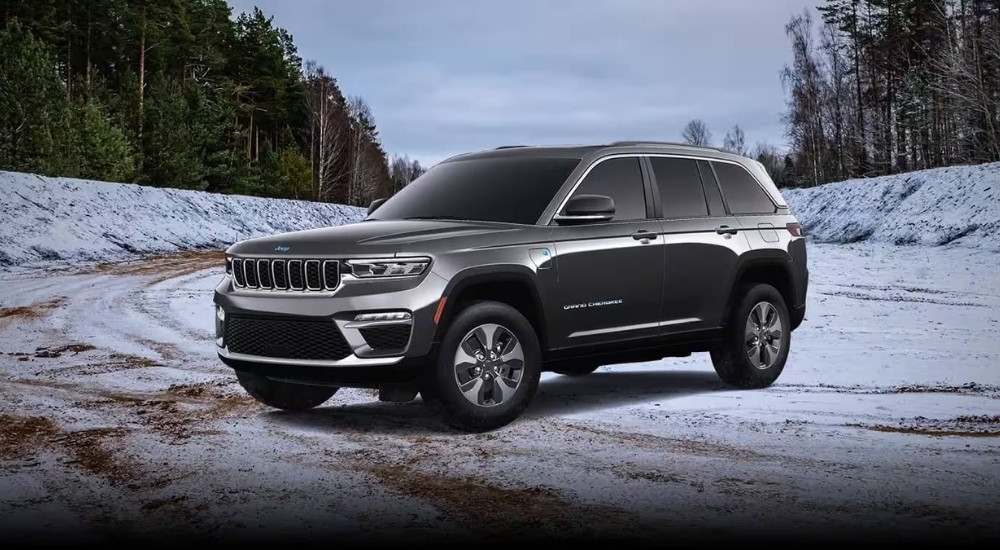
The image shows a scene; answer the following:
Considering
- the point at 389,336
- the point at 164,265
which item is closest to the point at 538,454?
the point at 389,336

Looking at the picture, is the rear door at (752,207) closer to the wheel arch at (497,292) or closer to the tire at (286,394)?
the wheel arch at (497,292)

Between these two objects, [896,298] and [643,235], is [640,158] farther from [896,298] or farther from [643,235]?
[896,298]

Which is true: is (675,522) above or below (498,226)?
below

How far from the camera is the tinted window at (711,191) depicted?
853 centimetres

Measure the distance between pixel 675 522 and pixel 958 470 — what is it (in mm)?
2012

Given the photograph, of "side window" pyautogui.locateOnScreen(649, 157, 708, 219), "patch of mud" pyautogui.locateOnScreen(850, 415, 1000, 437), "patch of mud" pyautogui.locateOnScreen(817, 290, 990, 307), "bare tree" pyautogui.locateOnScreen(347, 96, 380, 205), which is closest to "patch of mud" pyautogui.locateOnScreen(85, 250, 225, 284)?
"patch of mud" pyautogui.locateOnScreen(817, 290, 990, 307)

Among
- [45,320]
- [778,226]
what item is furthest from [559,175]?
[45,320]

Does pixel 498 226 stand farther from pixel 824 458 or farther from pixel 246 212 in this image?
pixel 246 212

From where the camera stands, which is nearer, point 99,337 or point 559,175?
point 559,175

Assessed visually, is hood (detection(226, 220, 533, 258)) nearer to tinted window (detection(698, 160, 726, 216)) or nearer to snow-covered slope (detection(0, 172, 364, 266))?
tinted window (detection(698, 160, 726, 216))

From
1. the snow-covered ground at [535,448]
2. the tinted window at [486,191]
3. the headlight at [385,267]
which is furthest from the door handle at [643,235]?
the headlight at [385,267]

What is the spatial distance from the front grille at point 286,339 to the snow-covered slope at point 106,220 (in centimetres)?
1857

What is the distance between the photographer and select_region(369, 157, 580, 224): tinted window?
7344mm

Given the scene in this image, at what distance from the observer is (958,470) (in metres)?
5.60
